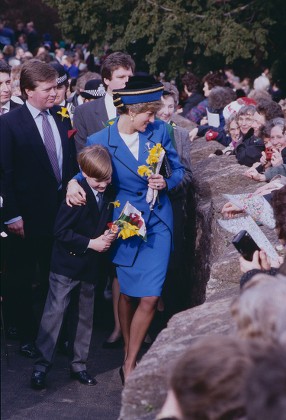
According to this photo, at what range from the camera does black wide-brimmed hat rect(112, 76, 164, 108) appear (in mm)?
6848

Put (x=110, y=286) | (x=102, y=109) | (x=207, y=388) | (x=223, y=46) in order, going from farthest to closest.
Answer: (x=223, y=46), (x=110, y=286), (x=102, y=109), (x=207, y=388)

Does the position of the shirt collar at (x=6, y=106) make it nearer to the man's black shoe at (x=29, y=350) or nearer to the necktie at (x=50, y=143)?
the necktie at (x=50, y=143)

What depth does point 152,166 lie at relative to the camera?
690cm

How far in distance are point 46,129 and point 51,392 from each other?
194cm

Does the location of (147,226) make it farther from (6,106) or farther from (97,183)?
(6,106)

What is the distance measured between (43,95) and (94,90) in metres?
2.92

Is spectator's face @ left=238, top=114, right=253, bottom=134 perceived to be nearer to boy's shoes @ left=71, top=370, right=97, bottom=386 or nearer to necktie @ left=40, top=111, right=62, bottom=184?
necktie @ left=40, top=111, right=62, bottom=184

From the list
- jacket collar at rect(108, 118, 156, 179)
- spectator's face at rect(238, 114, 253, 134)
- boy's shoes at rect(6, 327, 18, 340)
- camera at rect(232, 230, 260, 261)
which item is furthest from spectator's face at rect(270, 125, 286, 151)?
camera at rect(232, 230, 260, 261)

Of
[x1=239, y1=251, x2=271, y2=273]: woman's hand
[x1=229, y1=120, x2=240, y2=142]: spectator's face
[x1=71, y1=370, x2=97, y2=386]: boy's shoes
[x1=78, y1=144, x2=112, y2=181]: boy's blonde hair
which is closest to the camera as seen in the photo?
[x1=239, y1=251, x2=271, y2=273]: woman's hand

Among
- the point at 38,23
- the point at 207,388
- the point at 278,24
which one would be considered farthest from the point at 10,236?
the point at 38,23

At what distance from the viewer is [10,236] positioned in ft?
24.5

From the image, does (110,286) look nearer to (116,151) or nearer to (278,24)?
(116,151)

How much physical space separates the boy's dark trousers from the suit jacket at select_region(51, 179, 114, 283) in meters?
0.08

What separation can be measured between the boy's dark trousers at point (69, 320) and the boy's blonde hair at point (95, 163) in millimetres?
735
